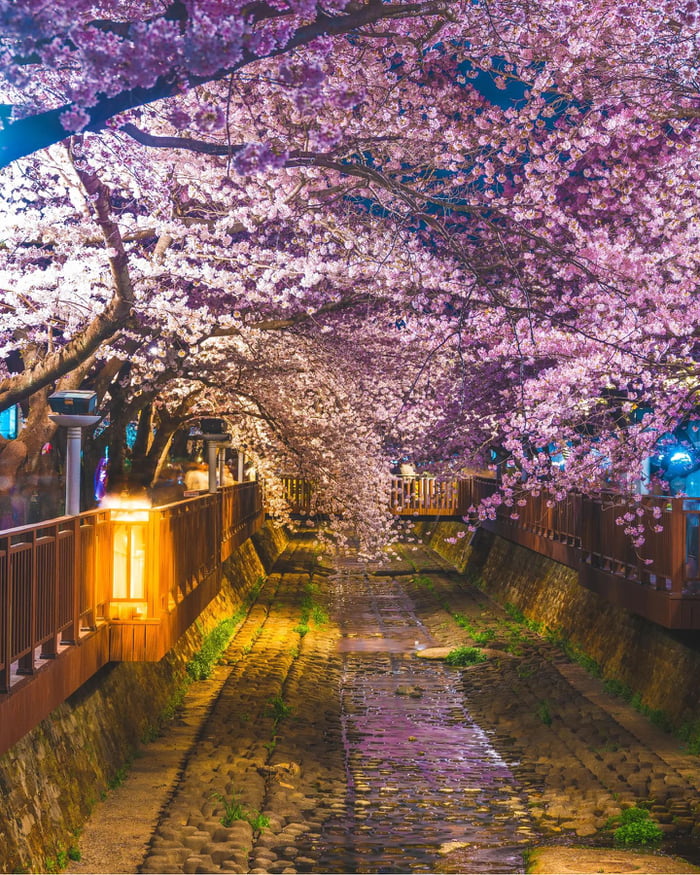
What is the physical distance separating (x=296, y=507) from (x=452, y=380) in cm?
977

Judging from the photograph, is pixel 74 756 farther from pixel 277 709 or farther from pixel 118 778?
pixel 277 709

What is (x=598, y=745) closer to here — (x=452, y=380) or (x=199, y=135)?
(x=199, y=135)

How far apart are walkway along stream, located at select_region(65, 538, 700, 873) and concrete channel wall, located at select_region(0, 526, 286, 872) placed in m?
0.31

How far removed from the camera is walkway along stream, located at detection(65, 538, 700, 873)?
892 centimetres

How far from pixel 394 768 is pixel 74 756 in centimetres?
429

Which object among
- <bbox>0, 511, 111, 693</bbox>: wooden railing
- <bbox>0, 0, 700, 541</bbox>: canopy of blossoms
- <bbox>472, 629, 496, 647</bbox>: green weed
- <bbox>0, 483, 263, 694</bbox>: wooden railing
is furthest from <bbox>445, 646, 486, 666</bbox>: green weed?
<bbox>0, 511, 111, 693</bbox>: wooden railing

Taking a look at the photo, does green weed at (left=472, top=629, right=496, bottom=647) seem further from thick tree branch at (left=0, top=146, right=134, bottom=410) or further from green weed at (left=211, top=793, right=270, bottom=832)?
thick tree branch at (left=0, top=146, right=134, bottom=410)

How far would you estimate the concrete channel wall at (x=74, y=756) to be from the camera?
716 centimetres

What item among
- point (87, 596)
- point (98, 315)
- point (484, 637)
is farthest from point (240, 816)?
point (484, 637)

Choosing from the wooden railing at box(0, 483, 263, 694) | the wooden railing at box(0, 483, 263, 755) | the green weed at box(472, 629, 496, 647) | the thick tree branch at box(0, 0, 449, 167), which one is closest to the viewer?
the thick tree branch at box(0, 0, 449, 167)

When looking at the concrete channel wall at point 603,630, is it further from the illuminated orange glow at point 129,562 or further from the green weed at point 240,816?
the illuminated orange glow at point 129,562

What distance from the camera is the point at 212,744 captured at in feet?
41.0

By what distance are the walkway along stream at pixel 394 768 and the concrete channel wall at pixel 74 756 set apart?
1.03 feet

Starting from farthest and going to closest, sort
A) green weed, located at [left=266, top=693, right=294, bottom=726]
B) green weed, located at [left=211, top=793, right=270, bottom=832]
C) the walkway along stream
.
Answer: green weed, located at [left=266, top=693, right=294, bottom=726] → green weed, located at [left=211, top=793, right=270, bottom=832] → the walkway along stream
